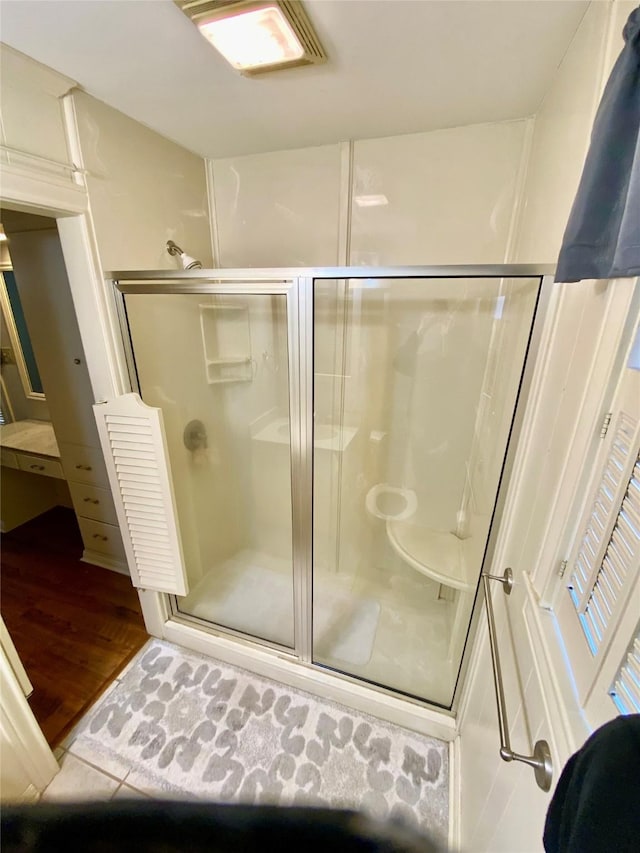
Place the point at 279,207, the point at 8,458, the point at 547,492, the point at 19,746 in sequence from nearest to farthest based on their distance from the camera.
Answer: the point at 547,492 < the point at 19,746 < the point at 279,207 < the point at 8,458

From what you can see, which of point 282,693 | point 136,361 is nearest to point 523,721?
point 282,693

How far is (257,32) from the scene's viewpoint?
0.89 metres

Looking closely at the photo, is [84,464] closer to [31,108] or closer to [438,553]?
[31,108]

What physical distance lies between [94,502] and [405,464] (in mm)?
2000

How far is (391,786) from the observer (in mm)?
1283

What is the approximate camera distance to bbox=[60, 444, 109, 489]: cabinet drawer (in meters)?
2.05

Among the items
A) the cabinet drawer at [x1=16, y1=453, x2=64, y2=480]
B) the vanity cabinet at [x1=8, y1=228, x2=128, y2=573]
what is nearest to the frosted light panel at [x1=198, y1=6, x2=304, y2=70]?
the vanity cabinet at [x1=8, y1=228, x2=128, y2=573]

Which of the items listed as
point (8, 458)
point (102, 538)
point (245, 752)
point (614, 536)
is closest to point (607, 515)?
point (614, 536)

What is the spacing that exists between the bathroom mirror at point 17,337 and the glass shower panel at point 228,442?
142 cm

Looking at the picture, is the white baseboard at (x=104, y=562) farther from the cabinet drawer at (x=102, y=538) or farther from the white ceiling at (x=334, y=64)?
the white ceiling at (x=334, y=64)

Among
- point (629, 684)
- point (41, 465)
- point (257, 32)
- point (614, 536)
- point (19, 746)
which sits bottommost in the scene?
point (19, 746)

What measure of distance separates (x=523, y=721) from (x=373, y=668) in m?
1.09

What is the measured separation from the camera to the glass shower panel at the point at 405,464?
1548 millimetres

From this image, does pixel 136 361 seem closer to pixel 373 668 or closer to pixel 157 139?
pixel 157 139
